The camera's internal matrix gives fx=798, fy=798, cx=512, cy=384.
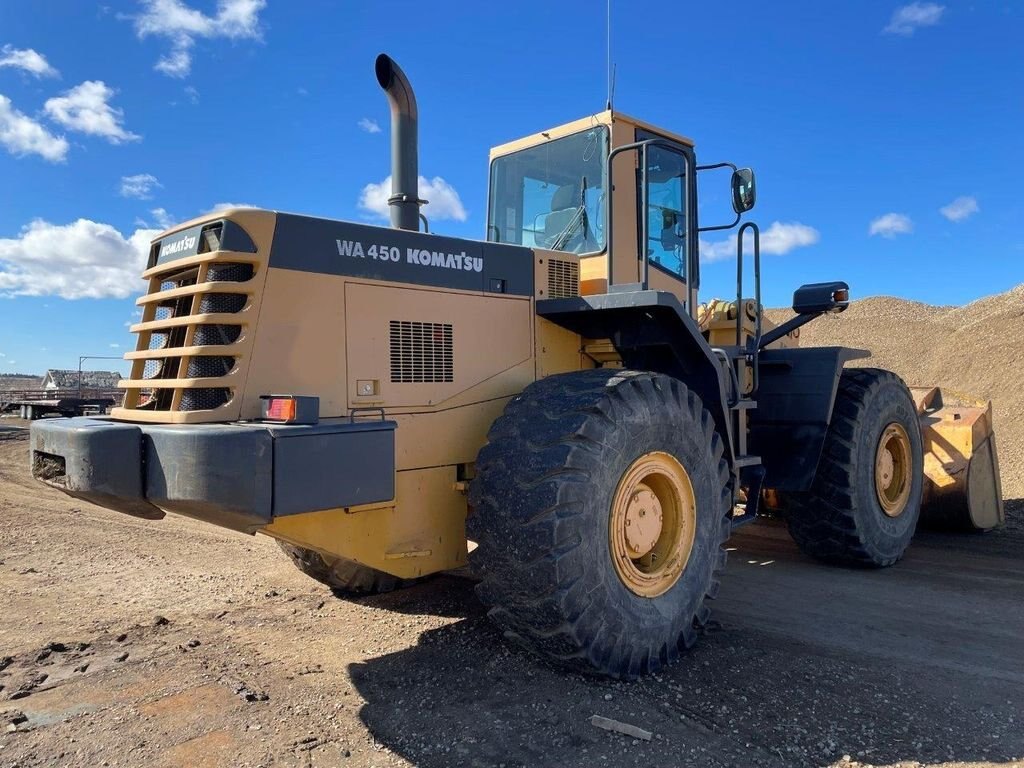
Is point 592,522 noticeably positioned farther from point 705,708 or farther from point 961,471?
point 961,471

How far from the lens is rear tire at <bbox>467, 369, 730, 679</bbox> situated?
3.67m

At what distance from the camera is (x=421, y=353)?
14.0ft

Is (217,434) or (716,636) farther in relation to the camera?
(716,636)

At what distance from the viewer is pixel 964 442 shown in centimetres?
775

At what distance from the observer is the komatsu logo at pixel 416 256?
13.1 feet

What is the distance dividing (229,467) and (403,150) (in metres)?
2.44

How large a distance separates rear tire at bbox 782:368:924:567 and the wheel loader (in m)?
0.98

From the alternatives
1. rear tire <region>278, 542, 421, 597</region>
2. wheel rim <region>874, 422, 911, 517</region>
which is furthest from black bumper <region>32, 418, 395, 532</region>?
wheel rim <region>874, 422, 911, 517</region>

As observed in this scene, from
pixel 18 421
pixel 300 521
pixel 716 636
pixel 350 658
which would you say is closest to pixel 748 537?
pixel 716 636

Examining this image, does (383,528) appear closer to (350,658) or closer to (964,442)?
(350,658)

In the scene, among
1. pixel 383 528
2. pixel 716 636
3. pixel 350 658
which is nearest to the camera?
pixel 383 528

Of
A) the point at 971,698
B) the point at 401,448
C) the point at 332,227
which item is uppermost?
the point at 332,227

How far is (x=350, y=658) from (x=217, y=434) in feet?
5.94

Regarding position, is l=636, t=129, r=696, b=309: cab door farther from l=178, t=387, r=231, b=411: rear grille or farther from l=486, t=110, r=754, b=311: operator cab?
l=178, t=387, r=231, b=411: rear grille
